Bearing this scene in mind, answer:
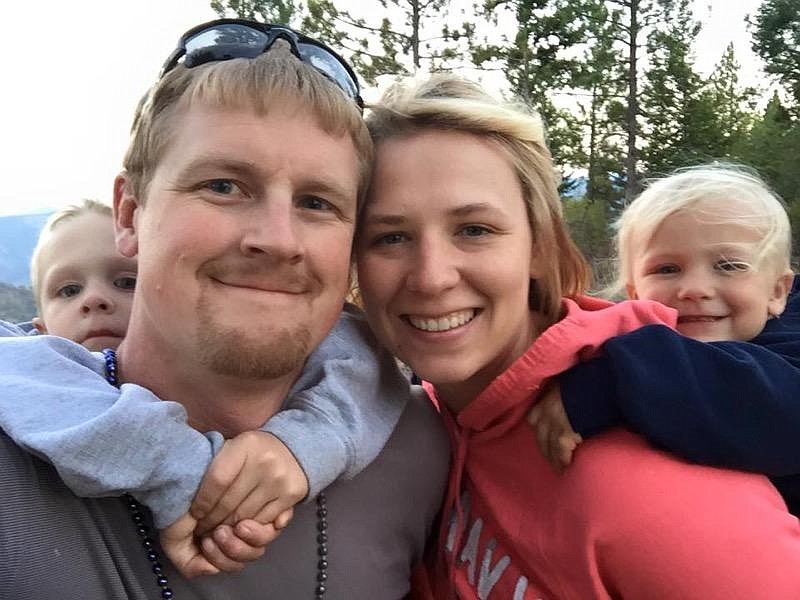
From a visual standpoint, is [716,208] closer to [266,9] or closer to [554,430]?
[554,430]

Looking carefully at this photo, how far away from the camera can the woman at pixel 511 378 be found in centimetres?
158

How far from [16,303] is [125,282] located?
0.81 metres

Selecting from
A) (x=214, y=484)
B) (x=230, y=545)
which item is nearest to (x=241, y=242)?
(x=214, y=484)

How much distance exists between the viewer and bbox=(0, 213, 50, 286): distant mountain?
2.84 meters

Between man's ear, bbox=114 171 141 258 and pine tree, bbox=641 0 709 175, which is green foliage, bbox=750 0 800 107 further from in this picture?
man's ear, bbox=114 171 141 258

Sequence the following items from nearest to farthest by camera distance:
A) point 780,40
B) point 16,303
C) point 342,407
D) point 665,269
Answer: point 342,407 < point 665,269 < point 16,303 < point 780,40

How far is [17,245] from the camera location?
121 inches

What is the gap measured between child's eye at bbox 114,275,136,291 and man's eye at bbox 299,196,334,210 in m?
0.96

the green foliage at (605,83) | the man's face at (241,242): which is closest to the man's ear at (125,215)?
the man's face at (241,242)

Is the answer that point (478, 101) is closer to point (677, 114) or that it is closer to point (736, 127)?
point (677, 114)

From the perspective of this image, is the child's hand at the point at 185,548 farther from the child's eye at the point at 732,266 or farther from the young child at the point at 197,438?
the child's eye at the point at 732,266

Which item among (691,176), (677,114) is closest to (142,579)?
(691,176)

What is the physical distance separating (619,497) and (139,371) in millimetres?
1203

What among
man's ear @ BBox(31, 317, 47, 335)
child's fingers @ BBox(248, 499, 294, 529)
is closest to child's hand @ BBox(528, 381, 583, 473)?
child's fingers @ BBox(248, 499, 294, 529)
